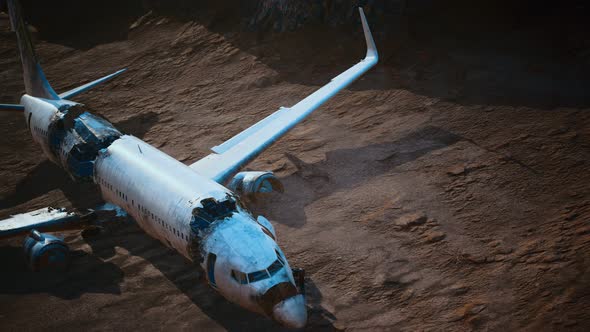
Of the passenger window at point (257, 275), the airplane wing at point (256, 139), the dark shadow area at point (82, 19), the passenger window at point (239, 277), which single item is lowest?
the passenger window at point (239, 277)

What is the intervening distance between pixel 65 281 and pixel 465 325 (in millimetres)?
15142

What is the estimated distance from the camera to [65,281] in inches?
867

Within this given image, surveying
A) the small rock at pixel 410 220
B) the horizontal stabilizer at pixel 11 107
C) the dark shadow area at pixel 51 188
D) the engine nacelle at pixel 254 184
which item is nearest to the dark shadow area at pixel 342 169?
the engine nacelle at pixel 254 184

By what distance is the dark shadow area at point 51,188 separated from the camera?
28125 millimetres

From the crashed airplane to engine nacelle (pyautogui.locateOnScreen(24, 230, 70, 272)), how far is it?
0.13 feet

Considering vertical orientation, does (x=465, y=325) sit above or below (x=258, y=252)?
below

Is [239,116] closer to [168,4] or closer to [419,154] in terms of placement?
[419,154]

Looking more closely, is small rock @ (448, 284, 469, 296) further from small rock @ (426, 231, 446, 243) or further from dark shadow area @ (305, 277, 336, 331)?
dark shadow area @ (305, 277, 336, 331)

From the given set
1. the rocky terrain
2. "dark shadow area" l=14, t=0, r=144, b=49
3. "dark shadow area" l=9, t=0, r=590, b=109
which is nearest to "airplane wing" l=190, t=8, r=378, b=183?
the rocky terrain

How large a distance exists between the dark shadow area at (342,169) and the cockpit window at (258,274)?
6307 mm

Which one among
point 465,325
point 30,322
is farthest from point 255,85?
point 465,325

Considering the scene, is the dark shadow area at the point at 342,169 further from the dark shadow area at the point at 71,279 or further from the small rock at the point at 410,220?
the dark shadow area at the point at 71,279

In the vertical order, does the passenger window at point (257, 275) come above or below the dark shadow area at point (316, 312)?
above

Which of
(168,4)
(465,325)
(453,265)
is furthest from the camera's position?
(168,4)
